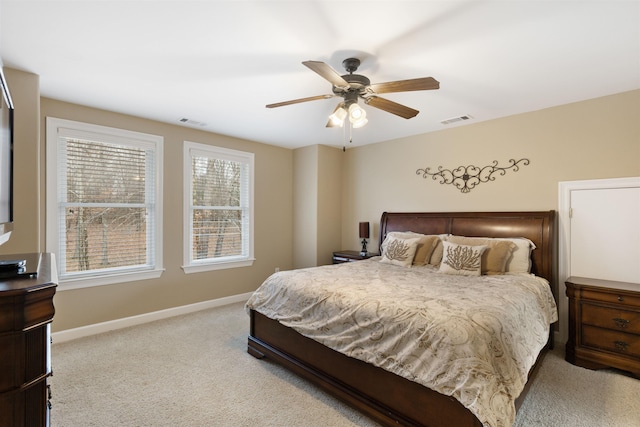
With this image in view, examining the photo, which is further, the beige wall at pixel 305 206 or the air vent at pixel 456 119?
the beige wall at pixel 305 206

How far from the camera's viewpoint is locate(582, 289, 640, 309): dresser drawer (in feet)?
8.41

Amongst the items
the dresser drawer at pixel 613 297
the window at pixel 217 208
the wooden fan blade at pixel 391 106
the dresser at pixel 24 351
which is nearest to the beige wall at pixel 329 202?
the window at pixel 217 208

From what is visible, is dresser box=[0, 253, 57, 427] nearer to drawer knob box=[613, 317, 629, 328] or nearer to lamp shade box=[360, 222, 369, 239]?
drawer knob box=[613, 317, 629, 328]

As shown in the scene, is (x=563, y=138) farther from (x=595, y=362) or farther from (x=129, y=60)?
(x=129, y=60)

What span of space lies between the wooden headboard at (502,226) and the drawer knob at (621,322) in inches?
26.1

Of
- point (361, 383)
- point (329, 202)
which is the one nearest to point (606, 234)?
point (361, 383)

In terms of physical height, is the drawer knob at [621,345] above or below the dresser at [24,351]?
below

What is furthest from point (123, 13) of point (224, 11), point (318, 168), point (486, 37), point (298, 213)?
point (298, 213)

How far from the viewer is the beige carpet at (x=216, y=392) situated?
2084 millimetres

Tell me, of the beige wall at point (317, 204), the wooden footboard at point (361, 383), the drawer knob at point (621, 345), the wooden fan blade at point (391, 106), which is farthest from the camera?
the beige wall at point (317, 204)

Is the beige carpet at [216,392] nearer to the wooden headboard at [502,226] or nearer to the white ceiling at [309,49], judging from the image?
the wooden headboard at [502,226]

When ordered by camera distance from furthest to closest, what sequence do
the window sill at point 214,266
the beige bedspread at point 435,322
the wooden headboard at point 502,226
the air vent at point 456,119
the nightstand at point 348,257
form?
the nightstand at point 348,257 → the window sill at point 214,266 → the air vent at point 456,119 → the wooden headboard at point 502,226 → the beige bedspread at point 435,322

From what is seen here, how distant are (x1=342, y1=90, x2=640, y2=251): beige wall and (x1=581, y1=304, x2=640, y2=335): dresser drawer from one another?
1.12 metres

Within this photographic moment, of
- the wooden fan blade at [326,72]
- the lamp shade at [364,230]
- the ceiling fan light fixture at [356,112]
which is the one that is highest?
the wooden fan blade at [326,72]
